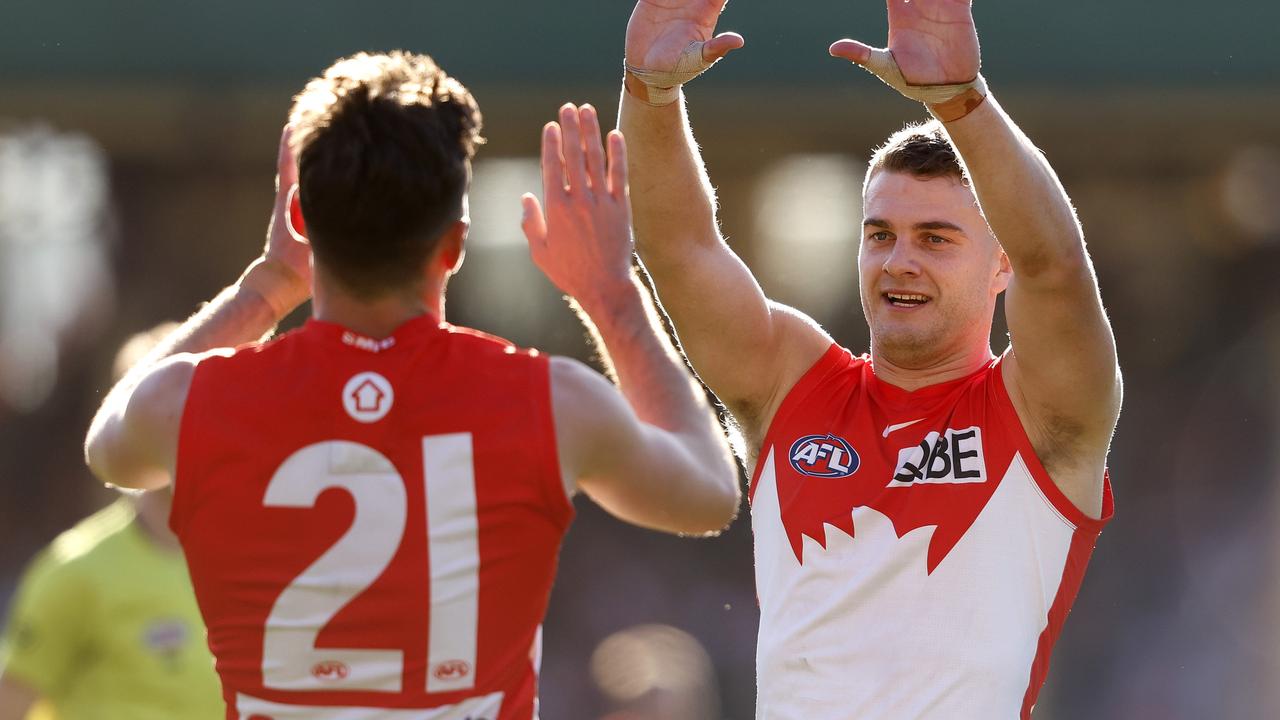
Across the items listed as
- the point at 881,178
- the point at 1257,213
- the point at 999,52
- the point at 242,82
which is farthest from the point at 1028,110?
the point at 881,178

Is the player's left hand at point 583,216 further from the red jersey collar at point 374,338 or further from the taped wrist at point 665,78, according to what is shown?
the taped wrist at point 665,78

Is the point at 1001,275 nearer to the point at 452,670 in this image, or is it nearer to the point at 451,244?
the point at 451,244

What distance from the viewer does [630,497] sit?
255 cm

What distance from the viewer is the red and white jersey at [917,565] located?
3484 millimetres

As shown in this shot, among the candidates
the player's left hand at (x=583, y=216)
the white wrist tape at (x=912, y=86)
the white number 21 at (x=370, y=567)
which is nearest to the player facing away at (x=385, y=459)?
the white number 21 at (x=370, y=567)

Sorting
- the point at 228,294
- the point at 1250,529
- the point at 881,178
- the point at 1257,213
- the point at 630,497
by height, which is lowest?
the point at 1250,529

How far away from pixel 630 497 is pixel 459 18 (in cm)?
924

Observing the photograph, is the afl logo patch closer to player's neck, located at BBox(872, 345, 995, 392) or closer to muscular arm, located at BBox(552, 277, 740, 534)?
player's neck, located at BBox(872, 345, 995, 392)

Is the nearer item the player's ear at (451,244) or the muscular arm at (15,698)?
the player's ear at (451,244)

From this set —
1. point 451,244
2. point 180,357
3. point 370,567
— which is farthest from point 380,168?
point 370,567

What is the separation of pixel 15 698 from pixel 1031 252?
3574mm

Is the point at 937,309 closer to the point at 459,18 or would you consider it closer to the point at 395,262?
the point at 395,262

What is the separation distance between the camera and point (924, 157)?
13.1ft

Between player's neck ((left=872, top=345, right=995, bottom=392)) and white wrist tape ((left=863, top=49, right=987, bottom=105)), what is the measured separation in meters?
0.91
